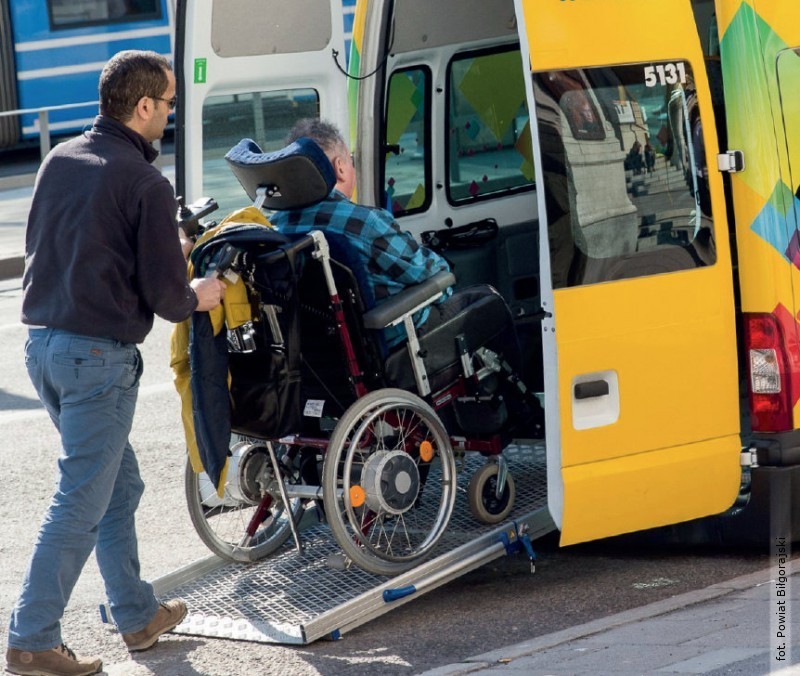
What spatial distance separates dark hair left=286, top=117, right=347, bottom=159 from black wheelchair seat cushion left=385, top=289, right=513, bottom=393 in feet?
2.40

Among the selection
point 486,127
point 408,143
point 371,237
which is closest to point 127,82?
point 371,237

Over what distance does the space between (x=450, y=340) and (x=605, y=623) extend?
4.18ft

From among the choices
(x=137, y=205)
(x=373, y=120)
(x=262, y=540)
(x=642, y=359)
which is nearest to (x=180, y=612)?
(x=262, y=540)

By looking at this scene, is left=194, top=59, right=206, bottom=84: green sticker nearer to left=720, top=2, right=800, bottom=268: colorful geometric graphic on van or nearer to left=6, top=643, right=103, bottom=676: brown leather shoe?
left=720, top=2, right=800, bottom=268: colorful geometric graphic on van

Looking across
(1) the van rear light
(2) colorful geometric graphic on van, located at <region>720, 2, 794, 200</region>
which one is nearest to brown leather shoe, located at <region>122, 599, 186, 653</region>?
(1) the van rear light

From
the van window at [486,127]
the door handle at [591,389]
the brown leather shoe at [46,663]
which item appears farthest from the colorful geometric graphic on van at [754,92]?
the brown leather shoe at [46,663]

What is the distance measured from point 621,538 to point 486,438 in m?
0.63

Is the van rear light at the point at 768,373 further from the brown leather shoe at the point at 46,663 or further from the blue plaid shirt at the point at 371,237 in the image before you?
the brown leather shoe at the point at 46,663

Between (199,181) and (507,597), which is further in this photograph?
(199,181)

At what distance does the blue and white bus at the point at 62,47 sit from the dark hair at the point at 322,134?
Result: 11.8 meters

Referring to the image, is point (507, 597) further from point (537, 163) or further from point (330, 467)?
point (537, 163)

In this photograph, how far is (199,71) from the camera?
236 inches

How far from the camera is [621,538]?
18.1ft

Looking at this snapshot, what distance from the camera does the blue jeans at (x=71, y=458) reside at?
14.3 feet
